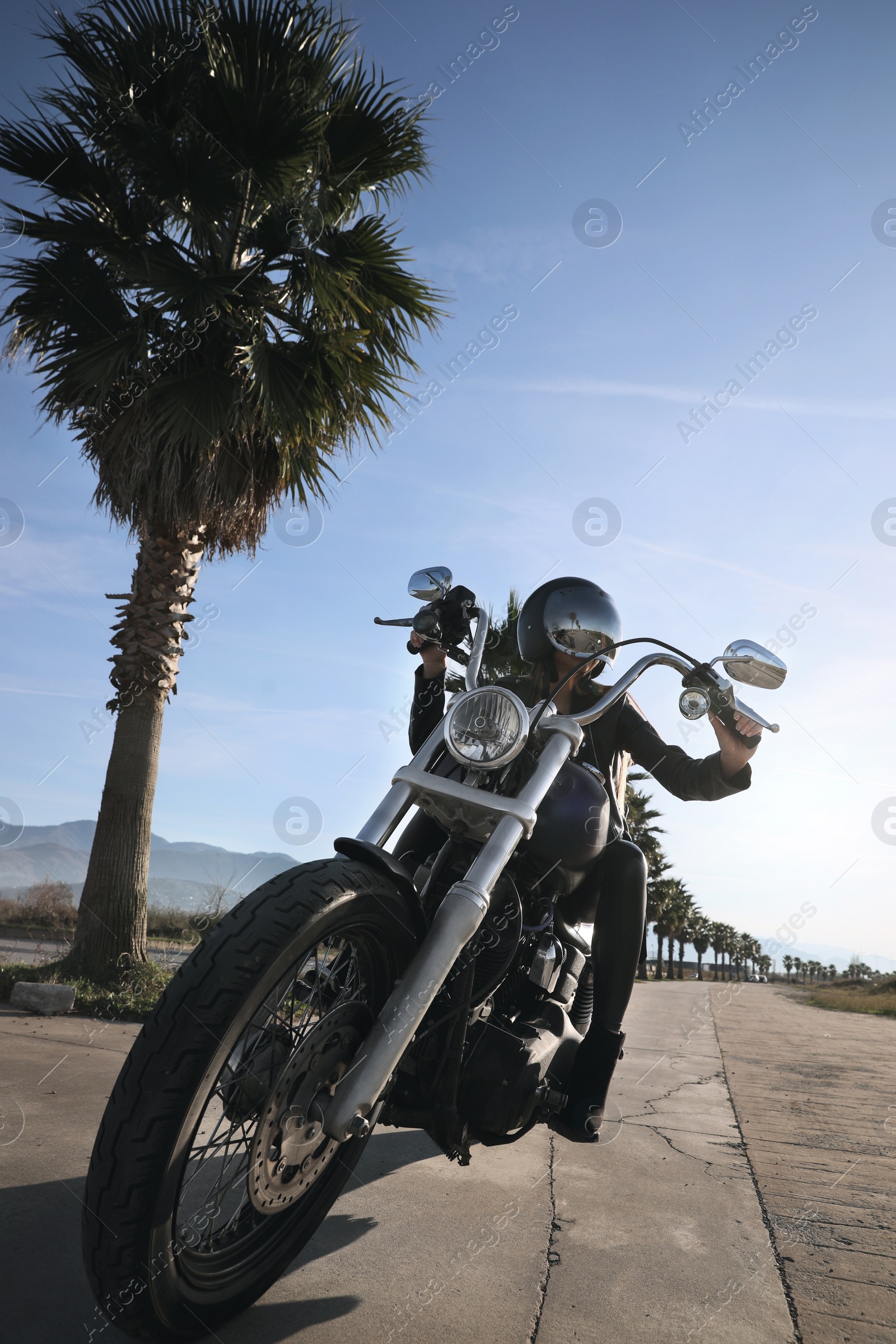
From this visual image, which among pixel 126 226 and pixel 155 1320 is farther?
pixel 126 226

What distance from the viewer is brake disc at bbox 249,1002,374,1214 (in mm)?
1551

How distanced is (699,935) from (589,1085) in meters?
84.0

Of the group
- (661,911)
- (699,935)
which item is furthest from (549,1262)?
(699,935)

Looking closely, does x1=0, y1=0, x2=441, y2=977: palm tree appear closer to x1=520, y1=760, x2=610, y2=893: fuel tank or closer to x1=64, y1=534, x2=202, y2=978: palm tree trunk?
x1=64, y1=534, x2=202, y2=978: palm tree trunk

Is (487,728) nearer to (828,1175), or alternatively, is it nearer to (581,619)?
(581,619)

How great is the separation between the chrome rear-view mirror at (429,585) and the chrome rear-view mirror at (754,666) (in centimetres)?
82

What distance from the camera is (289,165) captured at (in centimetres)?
625

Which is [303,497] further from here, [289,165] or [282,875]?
[282,875]

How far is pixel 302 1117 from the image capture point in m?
1.61

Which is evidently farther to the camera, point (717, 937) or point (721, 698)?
point (717, 937)

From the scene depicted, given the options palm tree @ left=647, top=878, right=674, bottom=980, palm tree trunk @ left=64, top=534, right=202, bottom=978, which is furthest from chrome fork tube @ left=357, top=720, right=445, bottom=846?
palm tree @ left=647, top=878, right=674, bottom=980

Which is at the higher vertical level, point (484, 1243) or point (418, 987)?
point (418, 987)

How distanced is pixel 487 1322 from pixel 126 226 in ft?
24.3

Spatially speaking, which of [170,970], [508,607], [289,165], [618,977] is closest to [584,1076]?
[618,977]
